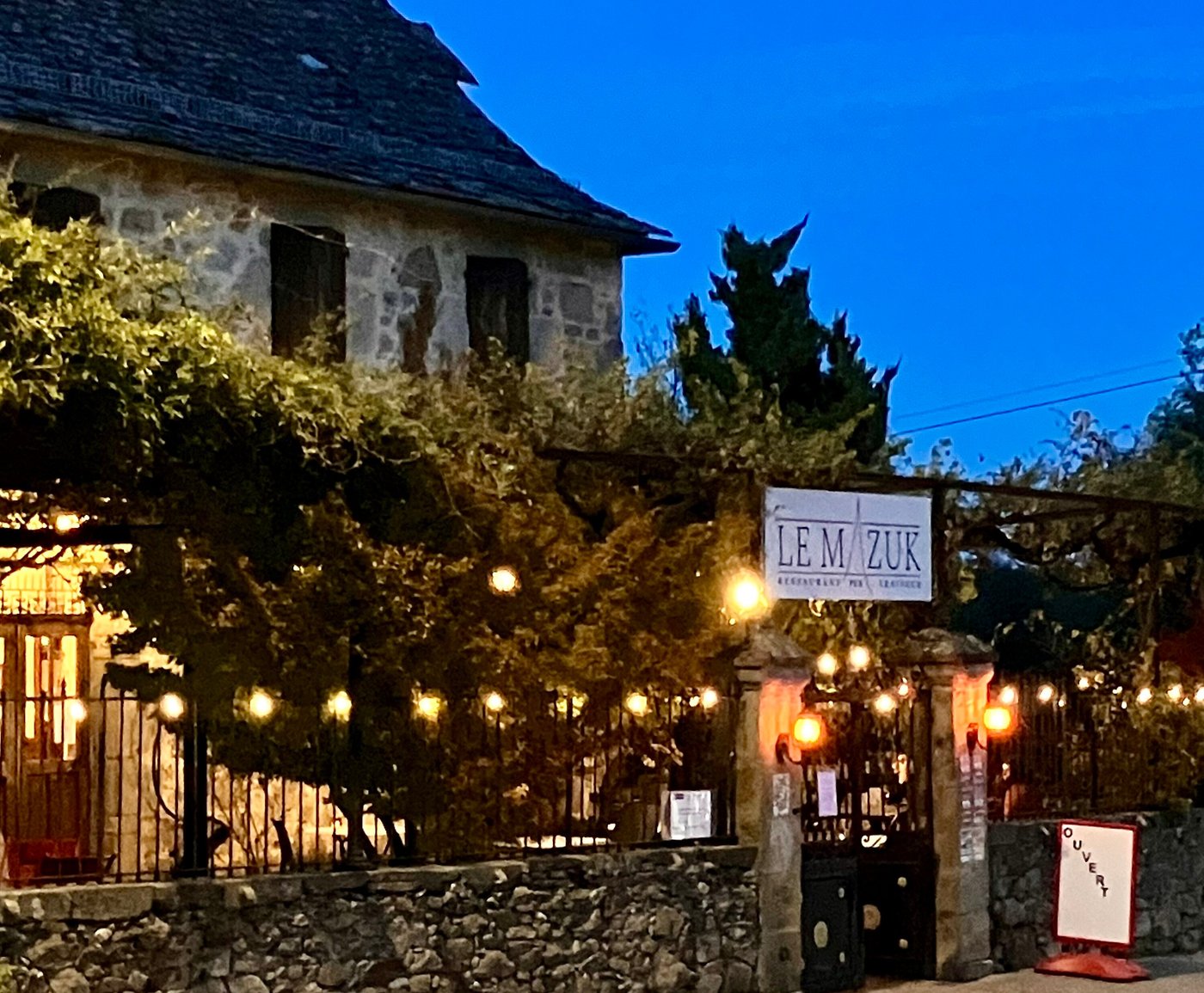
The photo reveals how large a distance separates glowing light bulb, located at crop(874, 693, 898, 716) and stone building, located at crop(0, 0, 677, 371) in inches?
170

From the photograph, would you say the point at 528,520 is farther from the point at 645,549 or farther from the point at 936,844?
the point at 936,844

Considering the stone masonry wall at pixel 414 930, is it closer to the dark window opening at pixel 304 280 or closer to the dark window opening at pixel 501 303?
the dark window opening at pixel 304 280

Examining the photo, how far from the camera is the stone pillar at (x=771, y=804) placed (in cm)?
1288

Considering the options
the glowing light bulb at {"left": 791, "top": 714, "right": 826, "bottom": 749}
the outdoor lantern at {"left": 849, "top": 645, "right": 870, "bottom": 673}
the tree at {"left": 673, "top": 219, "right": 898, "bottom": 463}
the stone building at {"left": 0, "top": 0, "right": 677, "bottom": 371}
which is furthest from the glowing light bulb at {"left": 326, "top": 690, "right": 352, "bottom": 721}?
the tree at {"left": 673, "top": 219, "right": 898, "bottom": 463}

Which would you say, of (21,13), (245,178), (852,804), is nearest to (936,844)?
(852,804)

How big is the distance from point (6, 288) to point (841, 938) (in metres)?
6.75

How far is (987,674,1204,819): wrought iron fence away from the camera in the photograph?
49.4 feet

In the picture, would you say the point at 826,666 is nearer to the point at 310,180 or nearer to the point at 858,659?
the point at 858,659

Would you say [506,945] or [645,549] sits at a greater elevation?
[645,549]

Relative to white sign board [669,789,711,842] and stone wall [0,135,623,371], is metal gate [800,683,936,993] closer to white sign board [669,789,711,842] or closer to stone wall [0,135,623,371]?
white sign board [669,789,711,842]

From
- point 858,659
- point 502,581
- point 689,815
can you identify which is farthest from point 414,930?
point 858,659

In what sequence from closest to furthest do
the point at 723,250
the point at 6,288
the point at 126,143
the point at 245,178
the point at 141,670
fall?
the point at 6,288 → the point at 141,670 → the point at 126,143 → the point at 245,178 → the point at 723,250

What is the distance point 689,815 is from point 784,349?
9.44 m

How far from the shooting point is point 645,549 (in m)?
13.9
